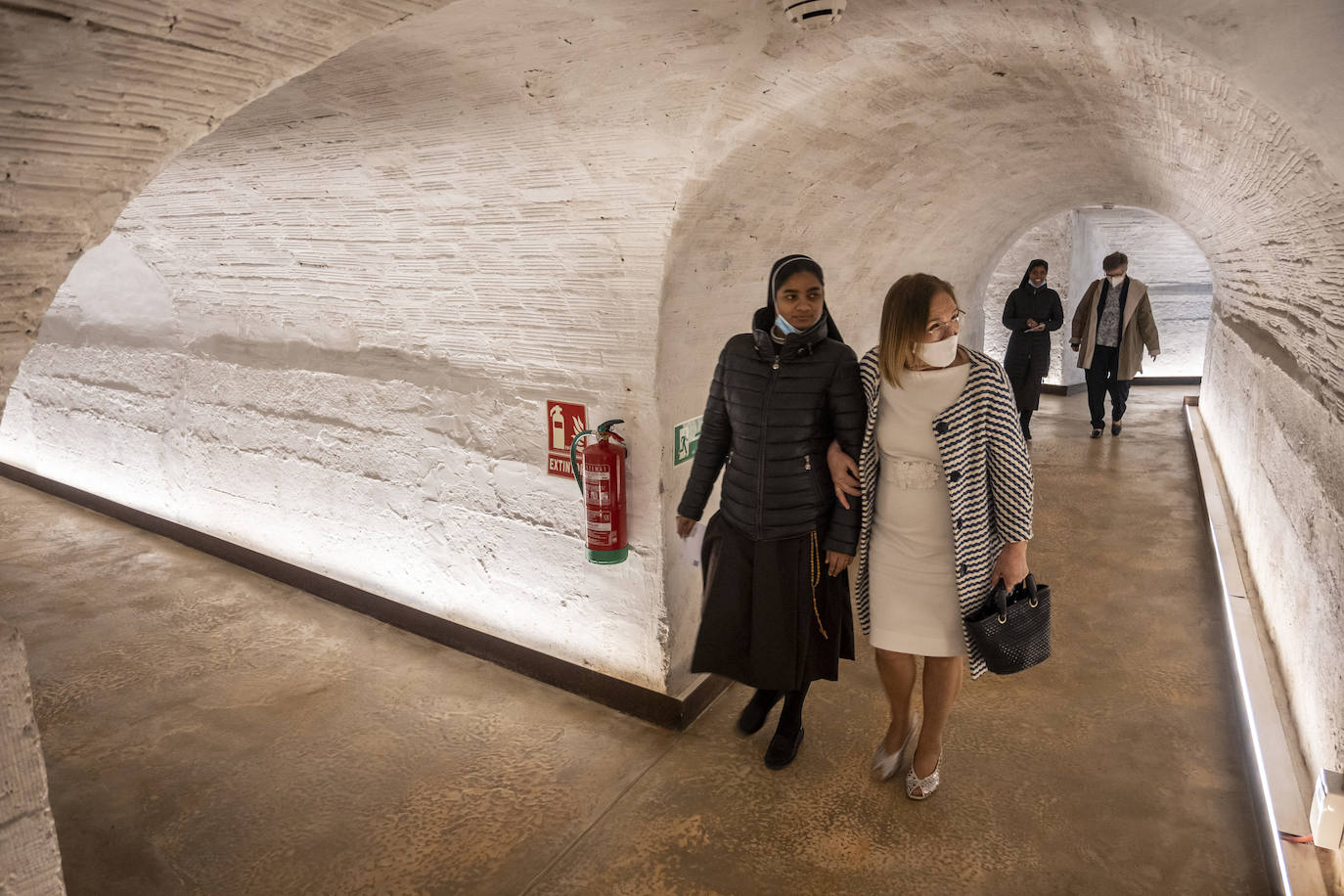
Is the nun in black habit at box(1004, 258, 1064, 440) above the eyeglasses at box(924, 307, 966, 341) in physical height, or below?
below

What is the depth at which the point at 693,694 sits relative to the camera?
367 cm

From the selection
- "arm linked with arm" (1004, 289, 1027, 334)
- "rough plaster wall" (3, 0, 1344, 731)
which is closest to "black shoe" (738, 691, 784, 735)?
"rough plaster wall" (3, 0, 1344, 731)

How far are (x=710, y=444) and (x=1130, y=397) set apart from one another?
9.83 metres

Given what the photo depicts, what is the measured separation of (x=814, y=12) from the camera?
2.07 metres

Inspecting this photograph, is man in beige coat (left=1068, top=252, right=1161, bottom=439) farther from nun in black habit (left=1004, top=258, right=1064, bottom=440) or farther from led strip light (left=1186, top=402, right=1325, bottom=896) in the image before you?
led strip light (left=1186, top=402, right=1325, bottom=896)

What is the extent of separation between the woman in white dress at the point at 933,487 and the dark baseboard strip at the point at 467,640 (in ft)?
3.51

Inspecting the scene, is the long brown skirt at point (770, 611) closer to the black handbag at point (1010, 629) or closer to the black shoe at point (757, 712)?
the black shoe at point (757, 712)

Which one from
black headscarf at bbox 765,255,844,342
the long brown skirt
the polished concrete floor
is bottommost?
the polished concrete floor

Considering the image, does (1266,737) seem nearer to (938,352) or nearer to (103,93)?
(938,352)

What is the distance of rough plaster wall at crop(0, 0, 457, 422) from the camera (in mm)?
1153

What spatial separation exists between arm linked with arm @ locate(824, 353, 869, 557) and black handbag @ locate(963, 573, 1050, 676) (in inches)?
18.4

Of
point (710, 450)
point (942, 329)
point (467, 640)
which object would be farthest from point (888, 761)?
point (467, 640)

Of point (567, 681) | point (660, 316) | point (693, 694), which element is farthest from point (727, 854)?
point (660, 316)

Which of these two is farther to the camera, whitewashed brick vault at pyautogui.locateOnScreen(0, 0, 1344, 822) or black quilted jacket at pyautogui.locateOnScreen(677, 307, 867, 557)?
black quilted jacket at pyautogui.locateOnScreen(677, 307, 867, 557)
